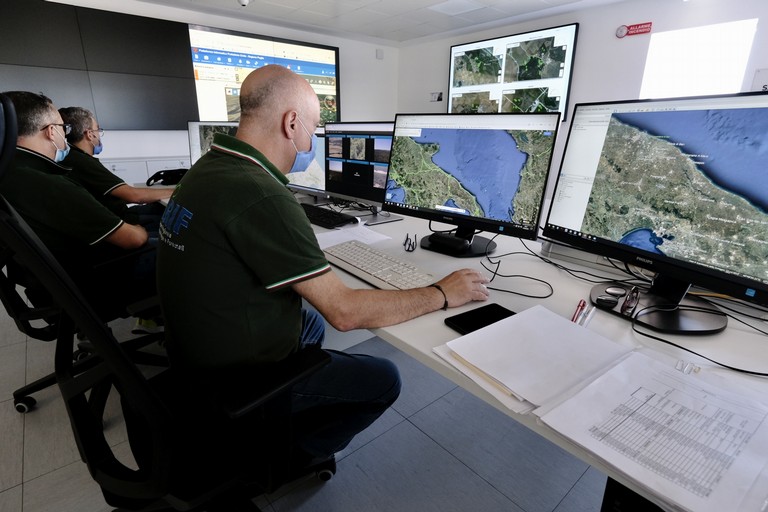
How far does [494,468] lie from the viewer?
142cm

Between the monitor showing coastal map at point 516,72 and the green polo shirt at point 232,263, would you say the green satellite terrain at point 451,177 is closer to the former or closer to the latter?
the green polo shirt at point 232,263

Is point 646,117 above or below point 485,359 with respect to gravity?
above

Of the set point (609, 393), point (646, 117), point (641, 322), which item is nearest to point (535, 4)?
point (646, 117)

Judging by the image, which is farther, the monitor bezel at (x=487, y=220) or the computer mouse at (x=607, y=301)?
the monitor bezel at (x=487, y=220)

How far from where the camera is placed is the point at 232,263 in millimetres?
841

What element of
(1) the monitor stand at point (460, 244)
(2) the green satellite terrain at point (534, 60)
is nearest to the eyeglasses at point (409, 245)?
(1) the monitor stand at point (460, 244)

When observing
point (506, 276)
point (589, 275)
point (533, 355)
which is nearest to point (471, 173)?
point (506, 276)

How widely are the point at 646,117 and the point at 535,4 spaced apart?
184 inches

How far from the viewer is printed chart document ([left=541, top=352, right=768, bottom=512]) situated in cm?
50

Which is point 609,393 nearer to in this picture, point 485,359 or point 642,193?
point 485,359

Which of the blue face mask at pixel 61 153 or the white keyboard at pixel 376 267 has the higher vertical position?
the blue face mask at pixel 61 153

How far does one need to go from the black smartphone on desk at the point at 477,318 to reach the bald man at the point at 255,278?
5 centimetres

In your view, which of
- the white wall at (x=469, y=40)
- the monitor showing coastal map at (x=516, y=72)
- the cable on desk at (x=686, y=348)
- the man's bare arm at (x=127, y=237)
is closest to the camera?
the cable on desk at (x=686, y=348)

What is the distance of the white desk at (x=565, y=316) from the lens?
62cm
